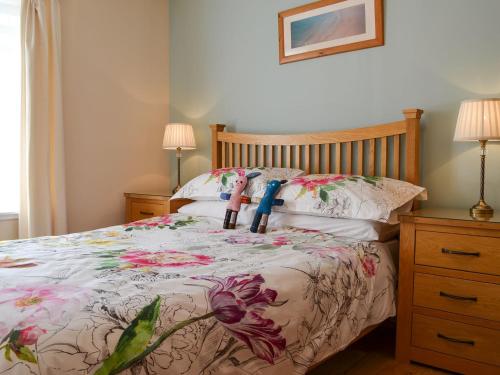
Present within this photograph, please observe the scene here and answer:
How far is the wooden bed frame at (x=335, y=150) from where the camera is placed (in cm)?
233

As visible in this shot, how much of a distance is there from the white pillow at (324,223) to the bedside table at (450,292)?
132 mm

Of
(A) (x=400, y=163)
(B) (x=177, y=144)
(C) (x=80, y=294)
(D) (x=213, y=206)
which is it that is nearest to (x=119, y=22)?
(B) (x=177, y=144)

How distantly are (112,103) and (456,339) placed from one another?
9.03ft

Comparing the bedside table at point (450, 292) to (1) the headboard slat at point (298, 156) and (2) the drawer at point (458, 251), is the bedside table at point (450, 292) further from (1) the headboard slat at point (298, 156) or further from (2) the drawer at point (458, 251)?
(1) the headboard slat at point (298, 156)

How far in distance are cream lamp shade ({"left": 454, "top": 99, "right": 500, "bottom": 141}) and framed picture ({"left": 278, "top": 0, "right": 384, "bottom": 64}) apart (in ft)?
2.48

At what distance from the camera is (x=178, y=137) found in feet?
10.7

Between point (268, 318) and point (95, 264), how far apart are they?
63 centimetres

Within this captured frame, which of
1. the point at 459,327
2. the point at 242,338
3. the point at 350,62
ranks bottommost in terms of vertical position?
the point at 459,327

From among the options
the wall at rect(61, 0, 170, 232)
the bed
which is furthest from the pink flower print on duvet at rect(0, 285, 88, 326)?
the wall at rect(61, 0, 170, 232)

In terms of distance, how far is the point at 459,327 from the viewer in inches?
72.7

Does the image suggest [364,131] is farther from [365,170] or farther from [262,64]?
[262,64]

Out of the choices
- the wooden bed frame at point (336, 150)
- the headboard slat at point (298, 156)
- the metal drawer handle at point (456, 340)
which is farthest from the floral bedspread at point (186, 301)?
the headboard slat at point (298, 156)

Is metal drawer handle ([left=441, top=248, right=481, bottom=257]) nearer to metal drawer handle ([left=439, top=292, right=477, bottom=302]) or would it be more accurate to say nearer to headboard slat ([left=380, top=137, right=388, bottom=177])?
metal drawer handle ([left=439, top=292, right=477, bottom=302])

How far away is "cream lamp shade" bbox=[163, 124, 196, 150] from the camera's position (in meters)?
3.27
